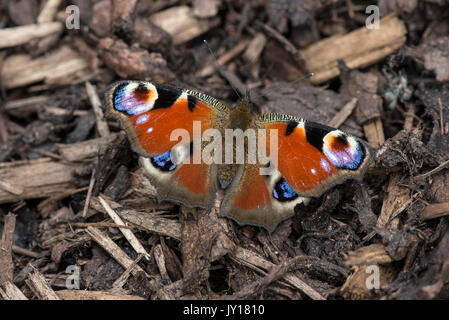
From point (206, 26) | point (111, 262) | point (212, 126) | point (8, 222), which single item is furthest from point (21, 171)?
point (206, 26)

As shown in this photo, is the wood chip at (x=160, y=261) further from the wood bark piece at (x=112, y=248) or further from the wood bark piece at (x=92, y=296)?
the wood bark piece at (x=92, y=296)

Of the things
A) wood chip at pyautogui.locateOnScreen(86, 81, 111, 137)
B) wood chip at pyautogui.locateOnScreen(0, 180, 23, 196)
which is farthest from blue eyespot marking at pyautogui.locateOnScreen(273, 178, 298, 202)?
wood chip at pyautogui.locateOnScreen(0, 180, 23, 196)

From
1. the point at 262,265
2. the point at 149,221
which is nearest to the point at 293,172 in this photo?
the point at 262,265

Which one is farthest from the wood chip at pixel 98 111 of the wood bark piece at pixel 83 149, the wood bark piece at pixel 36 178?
the wood bark piece at pixel 36 178

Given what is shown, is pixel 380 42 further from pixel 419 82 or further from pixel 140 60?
pixel 140 60

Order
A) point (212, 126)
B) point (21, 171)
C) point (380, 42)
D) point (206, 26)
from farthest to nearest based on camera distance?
point (206, 26) → point (380, 42) → point (21, 171) → point (212, 126)

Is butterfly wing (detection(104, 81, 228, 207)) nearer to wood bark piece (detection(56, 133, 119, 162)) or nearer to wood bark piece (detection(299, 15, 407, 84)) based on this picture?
wood bark piece (detection(56, 133, 119, 162))
